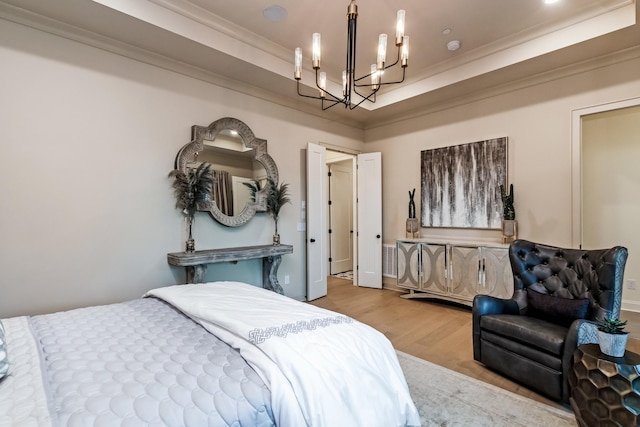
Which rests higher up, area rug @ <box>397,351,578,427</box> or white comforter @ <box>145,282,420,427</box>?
white comforter @ <box>145,282,420,427</box>

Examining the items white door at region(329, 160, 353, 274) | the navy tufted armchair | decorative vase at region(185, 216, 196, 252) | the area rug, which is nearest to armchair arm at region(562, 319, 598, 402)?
the navy tufted armchair

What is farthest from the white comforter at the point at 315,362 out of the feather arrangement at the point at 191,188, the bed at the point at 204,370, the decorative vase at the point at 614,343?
the feather arrangement at the point at 191,188

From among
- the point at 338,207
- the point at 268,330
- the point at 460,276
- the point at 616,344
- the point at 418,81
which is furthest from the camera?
the point at 338,207

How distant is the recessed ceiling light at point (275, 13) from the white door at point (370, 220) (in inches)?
110

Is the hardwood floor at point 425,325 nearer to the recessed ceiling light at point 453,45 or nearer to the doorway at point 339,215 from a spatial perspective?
the doorway at point 339,215

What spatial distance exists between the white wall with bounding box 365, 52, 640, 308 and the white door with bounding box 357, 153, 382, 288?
90cm

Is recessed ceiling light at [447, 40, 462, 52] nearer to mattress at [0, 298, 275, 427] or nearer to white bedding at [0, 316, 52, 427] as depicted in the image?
mattress at [0, 298, 275, 427]

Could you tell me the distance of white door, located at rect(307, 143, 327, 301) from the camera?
15.0 ft

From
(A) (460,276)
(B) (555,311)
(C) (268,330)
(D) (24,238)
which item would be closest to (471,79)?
(A) (460,276)

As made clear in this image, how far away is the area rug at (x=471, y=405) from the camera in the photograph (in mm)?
1918

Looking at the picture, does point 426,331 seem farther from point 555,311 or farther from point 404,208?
point 404,208

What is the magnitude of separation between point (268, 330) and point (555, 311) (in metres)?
2.35

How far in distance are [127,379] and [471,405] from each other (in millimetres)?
2093

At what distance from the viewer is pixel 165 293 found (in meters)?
2.18
